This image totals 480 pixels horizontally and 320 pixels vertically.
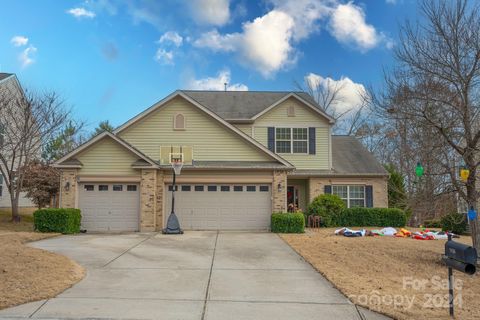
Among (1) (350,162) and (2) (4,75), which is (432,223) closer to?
(1) (350,162)

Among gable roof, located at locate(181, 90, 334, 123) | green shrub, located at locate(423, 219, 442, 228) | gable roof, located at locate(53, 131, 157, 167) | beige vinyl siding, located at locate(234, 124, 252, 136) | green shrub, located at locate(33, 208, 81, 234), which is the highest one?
gable roof, located at locate(181, 90, 334, 123)

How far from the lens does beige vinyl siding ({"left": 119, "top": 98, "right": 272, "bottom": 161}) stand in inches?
761

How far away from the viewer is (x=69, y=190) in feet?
57.4

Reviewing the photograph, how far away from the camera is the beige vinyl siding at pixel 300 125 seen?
74.2 ft

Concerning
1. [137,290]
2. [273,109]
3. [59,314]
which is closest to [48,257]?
[137,290]

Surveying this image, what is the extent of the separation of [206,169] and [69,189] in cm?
597

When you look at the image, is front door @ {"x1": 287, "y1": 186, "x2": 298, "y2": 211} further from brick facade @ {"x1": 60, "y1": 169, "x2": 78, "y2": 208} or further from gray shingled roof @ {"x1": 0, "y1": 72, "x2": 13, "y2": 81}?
gray shingled roof @ {"x1": 0, "y1": 72, "x2": 13, "y2": 81}

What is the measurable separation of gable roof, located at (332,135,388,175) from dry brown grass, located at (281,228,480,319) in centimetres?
674

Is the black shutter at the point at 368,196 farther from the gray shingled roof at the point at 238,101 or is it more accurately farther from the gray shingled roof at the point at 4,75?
the gray shingled roof at the point at 4,75

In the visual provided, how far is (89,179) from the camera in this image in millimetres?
17734

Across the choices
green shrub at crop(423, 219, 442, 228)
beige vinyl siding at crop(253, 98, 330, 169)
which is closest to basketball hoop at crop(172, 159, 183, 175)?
beige vinyl siding at crop(253, 98, 330, 169)

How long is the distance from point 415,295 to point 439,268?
12.6ft

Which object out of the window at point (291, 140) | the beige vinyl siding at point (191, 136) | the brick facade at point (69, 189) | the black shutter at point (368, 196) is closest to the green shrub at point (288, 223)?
the beige vinyl siding at point (191, 136)

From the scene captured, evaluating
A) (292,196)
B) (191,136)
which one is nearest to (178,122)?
(191,136)
